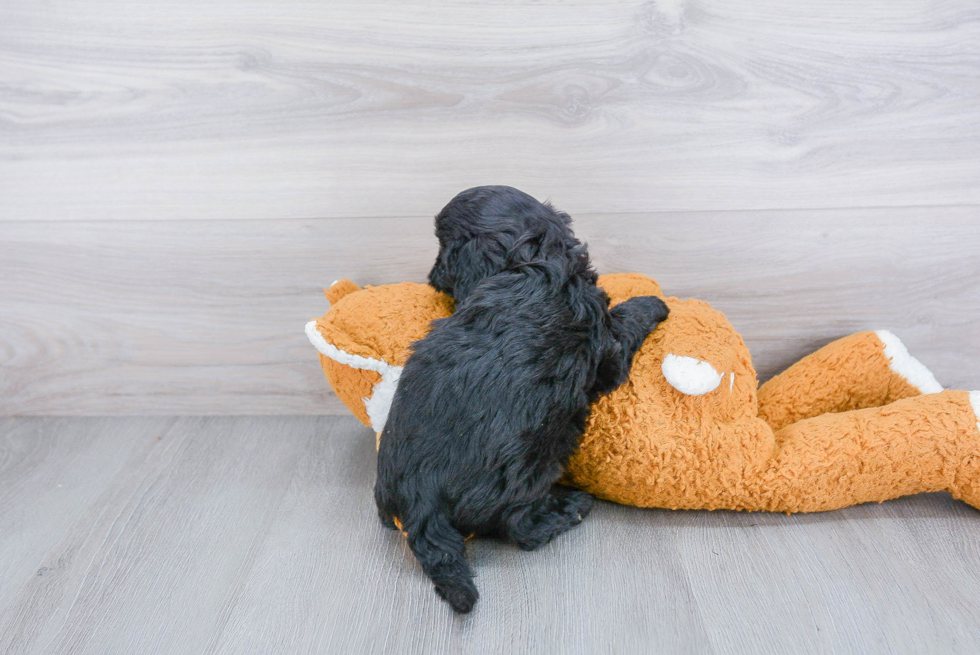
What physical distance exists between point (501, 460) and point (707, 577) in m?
0.28

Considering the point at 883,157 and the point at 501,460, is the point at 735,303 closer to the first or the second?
the point at 883,157

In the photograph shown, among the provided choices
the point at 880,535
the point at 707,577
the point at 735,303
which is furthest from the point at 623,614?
the point at 735,303

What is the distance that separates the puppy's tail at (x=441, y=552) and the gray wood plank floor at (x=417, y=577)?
4 centimetres

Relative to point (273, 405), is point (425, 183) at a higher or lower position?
higher

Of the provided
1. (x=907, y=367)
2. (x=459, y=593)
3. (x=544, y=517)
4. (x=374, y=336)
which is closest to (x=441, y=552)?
(x=459, y=593)

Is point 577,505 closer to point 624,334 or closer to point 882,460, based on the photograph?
→ point 624,334

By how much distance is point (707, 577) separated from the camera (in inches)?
29.1

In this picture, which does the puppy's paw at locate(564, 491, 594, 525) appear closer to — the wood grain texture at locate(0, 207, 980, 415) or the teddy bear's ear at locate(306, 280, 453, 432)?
the teddy bear's ear at locate(306, 280, 453, 432)

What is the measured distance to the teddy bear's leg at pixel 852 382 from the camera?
921 millimetres

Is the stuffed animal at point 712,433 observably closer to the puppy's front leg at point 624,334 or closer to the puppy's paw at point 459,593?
the puppy's front leg at point 624,334

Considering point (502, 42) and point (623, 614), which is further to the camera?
point (502, 42)

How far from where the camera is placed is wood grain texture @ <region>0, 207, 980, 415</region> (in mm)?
1001

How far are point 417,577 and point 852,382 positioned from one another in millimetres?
669

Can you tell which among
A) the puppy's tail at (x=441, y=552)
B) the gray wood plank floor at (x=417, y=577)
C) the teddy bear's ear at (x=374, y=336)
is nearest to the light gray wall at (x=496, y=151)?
the teddy bear's ear at (x=374, y=336)
